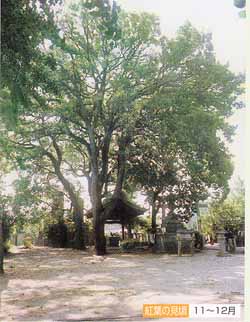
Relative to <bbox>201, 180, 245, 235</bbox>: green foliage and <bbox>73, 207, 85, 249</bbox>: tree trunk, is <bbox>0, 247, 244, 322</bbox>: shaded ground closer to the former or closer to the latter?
<bbox>201, 180, 245, 235</bbox>: green foliage

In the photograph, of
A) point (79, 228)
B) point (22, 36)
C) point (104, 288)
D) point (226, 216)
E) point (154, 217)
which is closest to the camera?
point (22, 36)

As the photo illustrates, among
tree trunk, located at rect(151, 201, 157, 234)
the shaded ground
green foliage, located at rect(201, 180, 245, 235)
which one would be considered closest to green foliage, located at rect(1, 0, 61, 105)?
the shaded ground

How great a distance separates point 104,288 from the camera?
559 cm

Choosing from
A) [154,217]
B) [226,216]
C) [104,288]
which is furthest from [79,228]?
[104,288]

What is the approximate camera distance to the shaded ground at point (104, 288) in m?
4.41

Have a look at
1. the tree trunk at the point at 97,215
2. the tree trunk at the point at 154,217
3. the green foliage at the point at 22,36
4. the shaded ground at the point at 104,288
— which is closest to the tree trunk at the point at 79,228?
the tree trunk at the point at 97,215

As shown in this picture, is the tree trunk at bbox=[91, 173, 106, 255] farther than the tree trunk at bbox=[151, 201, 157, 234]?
No

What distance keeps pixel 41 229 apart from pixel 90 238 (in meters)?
1.77

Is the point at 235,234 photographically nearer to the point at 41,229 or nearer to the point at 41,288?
the point at 41,229

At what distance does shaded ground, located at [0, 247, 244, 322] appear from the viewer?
4410mm

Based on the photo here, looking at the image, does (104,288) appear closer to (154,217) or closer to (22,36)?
(22,36)

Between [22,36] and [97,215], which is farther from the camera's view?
[97,215]

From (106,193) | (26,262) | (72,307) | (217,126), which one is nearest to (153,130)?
(217,126)

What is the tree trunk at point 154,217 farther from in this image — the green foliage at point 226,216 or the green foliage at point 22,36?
Answer: the green foliage at point 22,36
